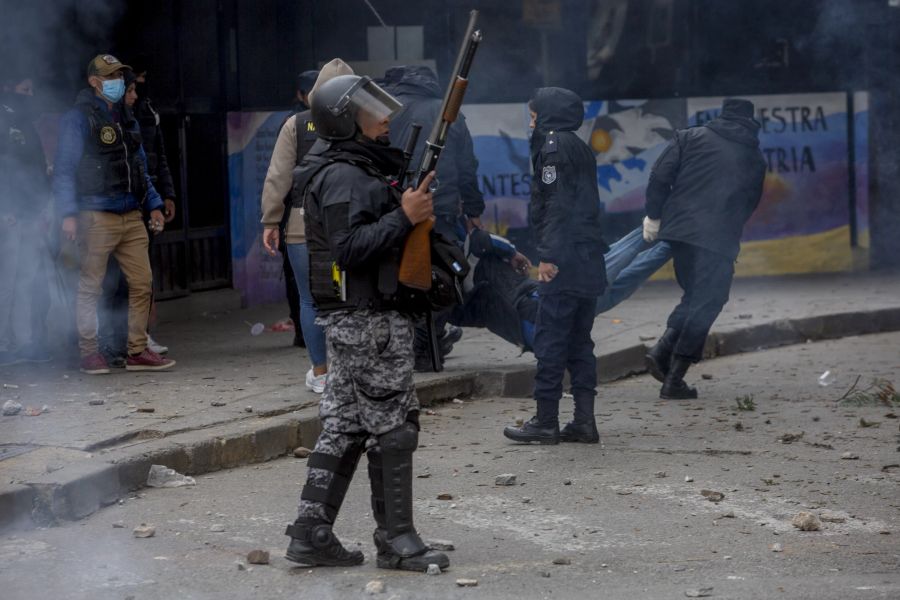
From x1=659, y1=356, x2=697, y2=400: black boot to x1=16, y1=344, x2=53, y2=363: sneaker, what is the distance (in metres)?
3.48

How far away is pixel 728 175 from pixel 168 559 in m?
4.12

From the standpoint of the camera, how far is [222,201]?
1020cm

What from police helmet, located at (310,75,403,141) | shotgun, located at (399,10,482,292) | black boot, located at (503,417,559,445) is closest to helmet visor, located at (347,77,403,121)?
police helmet, located at (310,75,403,141)

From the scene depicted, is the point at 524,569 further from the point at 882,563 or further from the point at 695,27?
the point at 695,27

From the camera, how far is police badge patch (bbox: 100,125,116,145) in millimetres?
7434

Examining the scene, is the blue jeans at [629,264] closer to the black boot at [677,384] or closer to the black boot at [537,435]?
the black boot at [677,384]

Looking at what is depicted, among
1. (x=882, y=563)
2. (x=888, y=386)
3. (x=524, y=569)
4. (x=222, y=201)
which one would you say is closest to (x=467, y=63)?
(x=524, y=569)

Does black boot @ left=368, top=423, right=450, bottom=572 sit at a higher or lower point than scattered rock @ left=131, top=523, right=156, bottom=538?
higher

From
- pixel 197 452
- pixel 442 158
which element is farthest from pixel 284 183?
pixel 197 452

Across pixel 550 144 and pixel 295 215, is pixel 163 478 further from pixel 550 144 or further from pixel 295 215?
pixel 550 144

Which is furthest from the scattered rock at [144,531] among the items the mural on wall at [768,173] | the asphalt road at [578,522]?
the mural on wall at [768,173]

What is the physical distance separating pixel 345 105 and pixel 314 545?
1.42 metres

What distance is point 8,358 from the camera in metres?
7.88

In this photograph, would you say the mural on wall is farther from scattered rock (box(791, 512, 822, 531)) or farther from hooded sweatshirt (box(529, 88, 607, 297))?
scattered rock (box(791, 512, 822, 531))
